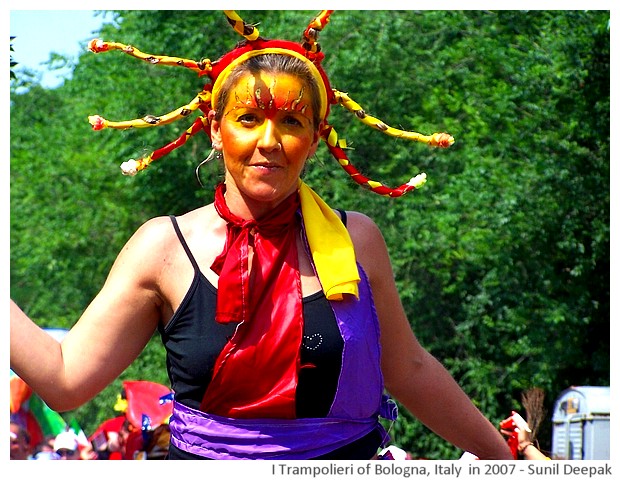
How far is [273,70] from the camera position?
2822mm

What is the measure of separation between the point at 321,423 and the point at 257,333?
0.87 feet

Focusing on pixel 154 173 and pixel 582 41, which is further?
pixel 154 173

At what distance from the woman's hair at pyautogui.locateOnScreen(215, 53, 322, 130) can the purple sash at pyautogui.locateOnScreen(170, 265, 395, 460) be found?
1.80ft

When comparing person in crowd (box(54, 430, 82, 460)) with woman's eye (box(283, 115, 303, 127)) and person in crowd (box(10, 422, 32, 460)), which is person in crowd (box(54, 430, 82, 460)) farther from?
woman's eye (box(283, 115, 303, 127))

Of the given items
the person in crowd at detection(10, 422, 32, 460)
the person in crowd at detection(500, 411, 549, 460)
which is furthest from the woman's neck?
the person in crowd at detection(10, 422, 32, 460)

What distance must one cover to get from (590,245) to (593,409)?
310 centimetres

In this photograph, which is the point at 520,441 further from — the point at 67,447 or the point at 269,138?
the point at 67,447

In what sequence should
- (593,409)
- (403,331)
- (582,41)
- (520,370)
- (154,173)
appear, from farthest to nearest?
(154,173)
(520,370)
(582,41)
(593,409)
(403,331)

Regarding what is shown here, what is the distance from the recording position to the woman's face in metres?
2.78

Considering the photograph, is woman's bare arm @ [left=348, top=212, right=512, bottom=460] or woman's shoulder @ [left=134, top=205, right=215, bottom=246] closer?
woman's shoulder @ [left=134, top=205, right=215, bottom=246]

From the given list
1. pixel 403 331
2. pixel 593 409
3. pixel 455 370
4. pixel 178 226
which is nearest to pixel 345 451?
pixel 403 331

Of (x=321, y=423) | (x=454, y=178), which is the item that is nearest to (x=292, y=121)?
(x=321, y=423)

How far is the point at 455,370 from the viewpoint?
14.3m
